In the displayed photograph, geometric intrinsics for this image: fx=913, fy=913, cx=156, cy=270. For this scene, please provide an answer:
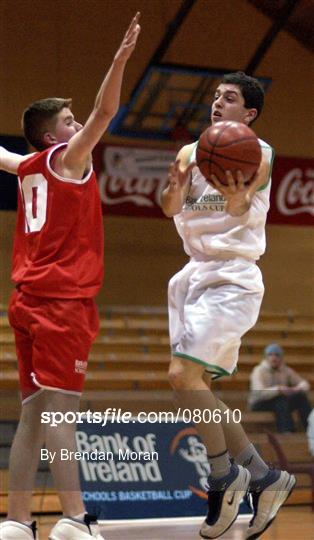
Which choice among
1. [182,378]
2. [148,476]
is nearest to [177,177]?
[182,378]

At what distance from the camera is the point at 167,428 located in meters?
6.34

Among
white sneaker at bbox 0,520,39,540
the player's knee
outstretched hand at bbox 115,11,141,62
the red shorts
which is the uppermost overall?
outstretched hand at bbox 115,11,141,62

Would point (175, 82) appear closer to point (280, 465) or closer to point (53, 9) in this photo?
point (53, 9)

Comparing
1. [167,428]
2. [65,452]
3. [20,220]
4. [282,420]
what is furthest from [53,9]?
[65,452]

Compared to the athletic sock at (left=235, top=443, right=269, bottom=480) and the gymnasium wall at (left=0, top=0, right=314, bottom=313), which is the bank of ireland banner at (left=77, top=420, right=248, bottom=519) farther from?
the gymnasium wall at (left=0, top=0, right=314, bottom=313)

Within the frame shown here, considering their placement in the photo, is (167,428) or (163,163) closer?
(167,428)

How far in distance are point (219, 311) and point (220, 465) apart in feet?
2.14

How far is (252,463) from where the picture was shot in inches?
159

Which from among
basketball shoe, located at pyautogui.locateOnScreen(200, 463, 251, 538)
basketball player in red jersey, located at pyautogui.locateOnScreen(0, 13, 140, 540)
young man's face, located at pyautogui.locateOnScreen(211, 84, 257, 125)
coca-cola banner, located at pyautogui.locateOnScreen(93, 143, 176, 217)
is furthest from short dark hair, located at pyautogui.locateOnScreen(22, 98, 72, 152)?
coca-cola banner, located at pyautogui.locateOnScreen(93, 143, 176, 217)

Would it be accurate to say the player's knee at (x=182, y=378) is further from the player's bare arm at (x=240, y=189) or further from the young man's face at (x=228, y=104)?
the young man's face at (x=228, y=104)

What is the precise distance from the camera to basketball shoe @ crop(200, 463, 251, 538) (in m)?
3.82

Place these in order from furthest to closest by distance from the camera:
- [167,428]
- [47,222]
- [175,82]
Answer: [175,82]
[167,428]
[47,222]

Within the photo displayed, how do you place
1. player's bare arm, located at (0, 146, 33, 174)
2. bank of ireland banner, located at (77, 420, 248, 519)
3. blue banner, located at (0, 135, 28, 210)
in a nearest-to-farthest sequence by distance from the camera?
player's bare arm, located at (0, 146, 33, 174) → bank of ireland banner, located at (77, 420, 248, 519) → blue banner, located at (0, 135, 28, 210)

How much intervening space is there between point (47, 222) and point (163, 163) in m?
7.49
